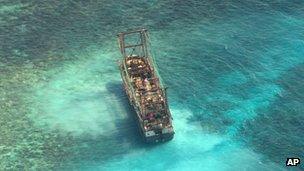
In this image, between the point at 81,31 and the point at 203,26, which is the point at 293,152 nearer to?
the point at 203,26

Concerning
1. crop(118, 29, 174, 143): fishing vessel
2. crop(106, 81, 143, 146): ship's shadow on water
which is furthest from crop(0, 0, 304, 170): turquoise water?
crop(118, 29, 174, 143): fishing vessel

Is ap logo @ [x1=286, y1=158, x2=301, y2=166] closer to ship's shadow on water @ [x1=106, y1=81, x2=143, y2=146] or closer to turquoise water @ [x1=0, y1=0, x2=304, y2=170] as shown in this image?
turquoise water @ [x1=0, y1=0, x2=304, y2=170]

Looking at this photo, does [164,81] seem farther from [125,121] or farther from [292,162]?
[292,162]

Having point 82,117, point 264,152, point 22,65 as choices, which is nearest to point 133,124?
point 82,117

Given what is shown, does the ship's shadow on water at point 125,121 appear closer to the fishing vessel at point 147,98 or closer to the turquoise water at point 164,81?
the turquoise water at point 164,81

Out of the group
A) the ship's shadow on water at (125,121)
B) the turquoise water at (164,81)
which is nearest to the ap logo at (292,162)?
the turquoise water at (164,81)
